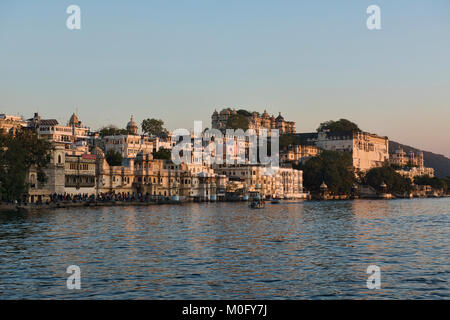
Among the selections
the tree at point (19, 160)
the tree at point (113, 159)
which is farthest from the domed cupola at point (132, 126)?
the tree at point (19, 160)

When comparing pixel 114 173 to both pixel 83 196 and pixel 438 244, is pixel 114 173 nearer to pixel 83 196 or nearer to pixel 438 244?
pixel 83 196

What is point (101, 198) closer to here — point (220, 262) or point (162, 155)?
point (162, 155)

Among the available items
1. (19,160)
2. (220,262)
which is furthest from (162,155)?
(220,262)

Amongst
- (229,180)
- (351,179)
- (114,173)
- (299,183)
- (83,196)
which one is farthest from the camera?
(351,179)

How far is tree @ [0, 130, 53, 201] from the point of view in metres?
81.6

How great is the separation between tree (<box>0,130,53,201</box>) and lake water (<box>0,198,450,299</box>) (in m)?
28.0

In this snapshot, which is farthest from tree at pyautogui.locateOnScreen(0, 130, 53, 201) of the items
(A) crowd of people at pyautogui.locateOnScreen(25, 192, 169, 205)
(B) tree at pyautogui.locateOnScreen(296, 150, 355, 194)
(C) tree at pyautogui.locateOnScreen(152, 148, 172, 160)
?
(B) tree at pyautogui.locateOnScreen(296, 150, 355, 194)

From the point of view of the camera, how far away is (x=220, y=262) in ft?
108

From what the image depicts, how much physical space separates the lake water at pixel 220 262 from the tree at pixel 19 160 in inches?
1103

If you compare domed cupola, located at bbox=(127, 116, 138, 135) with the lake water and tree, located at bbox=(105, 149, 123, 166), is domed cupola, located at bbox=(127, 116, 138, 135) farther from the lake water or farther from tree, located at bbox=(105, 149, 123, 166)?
the lake water

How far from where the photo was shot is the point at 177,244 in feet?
138

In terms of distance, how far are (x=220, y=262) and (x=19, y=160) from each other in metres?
57.8
